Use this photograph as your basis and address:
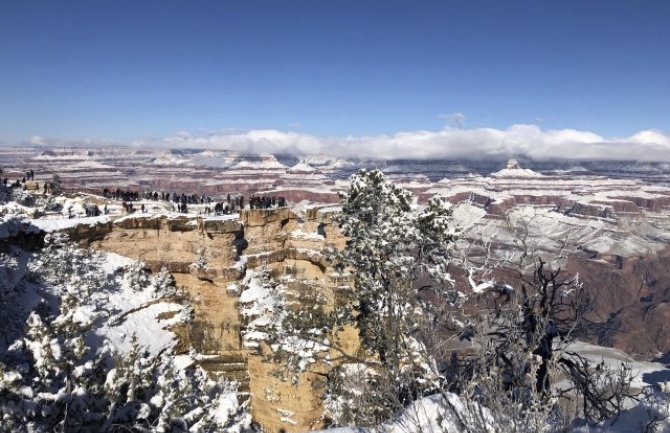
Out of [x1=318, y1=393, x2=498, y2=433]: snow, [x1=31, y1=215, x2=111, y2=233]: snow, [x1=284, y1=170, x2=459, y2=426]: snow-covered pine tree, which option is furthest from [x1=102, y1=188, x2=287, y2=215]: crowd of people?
[x1=318, y1=393, x2=498, y2=433]: snow

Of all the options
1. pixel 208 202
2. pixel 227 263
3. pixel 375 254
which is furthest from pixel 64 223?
pixel 375 254

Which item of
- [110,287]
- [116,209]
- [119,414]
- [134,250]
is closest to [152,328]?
[110,287]

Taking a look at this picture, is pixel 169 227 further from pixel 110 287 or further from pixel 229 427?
pixel 229 427

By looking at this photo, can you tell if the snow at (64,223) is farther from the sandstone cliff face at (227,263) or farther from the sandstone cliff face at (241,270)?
the sandstone cliff face at (227,263)

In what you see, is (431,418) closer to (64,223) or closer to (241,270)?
(241,270)

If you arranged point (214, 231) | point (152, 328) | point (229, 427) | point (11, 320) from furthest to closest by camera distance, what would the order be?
point (214, 231)
point (152, 328)
point (11, 320)
point (229, 427)

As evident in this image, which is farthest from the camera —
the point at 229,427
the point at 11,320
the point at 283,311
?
the point at 283,311

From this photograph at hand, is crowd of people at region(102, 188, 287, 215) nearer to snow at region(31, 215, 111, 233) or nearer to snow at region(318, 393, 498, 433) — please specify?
snow at region(31, 215, 111, 233)

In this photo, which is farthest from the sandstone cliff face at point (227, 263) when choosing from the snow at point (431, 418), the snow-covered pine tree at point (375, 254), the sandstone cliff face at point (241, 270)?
the snow at point (431, 418)

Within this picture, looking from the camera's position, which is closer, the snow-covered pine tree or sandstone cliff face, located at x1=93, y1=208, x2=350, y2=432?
the snow-covered pine tree

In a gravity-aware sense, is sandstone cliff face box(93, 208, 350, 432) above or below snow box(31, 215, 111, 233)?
below

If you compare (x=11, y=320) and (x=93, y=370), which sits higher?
(x=93, y=370)
